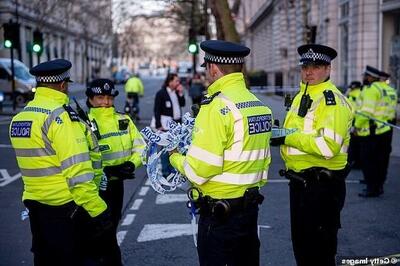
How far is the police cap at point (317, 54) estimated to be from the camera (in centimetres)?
440

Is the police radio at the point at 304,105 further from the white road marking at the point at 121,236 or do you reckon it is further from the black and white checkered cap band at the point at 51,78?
the white road marking at the point at 121,236

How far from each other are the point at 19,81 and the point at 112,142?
25.2 metres

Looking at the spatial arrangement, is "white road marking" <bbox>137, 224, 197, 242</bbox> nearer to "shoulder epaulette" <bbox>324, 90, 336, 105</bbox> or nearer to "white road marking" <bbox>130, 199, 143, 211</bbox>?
"white road marking" <bbox>130, 199, 143, 211</bbox>

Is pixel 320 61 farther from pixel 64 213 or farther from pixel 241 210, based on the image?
pixel 64 213

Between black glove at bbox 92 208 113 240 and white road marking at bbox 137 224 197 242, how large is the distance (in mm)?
2553

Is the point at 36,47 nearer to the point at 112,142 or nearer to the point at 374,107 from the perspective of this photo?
the point at 374,107

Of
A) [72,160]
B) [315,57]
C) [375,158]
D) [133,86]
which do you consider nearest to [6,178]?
[375,158]

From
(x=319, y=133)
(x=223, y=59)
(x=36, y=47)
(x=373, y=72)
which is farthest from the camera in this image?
(x=36, y=47)

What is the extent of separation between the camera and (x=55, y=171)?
145 inches

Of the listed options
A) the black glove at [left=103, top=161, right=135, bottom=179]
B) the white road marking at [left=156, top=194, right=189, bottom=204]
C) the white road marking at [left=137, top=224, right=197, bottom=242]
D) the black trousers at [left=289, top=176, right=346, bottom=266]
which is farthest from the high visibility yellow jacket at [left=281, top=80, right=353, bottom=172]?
the white road marking at [left=156, top=194, right=189, bottom=204]

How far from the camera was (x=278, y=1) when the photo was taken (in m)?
38.5

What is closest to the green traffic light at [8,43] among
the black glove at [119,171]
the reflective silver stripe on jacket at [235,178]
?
the black glove at [119,171]

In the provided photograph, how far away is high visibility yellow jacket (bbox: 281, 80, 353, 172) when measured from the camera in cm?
413

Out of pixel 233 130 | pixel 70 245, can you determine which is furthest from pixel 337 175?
pixel 70 245
